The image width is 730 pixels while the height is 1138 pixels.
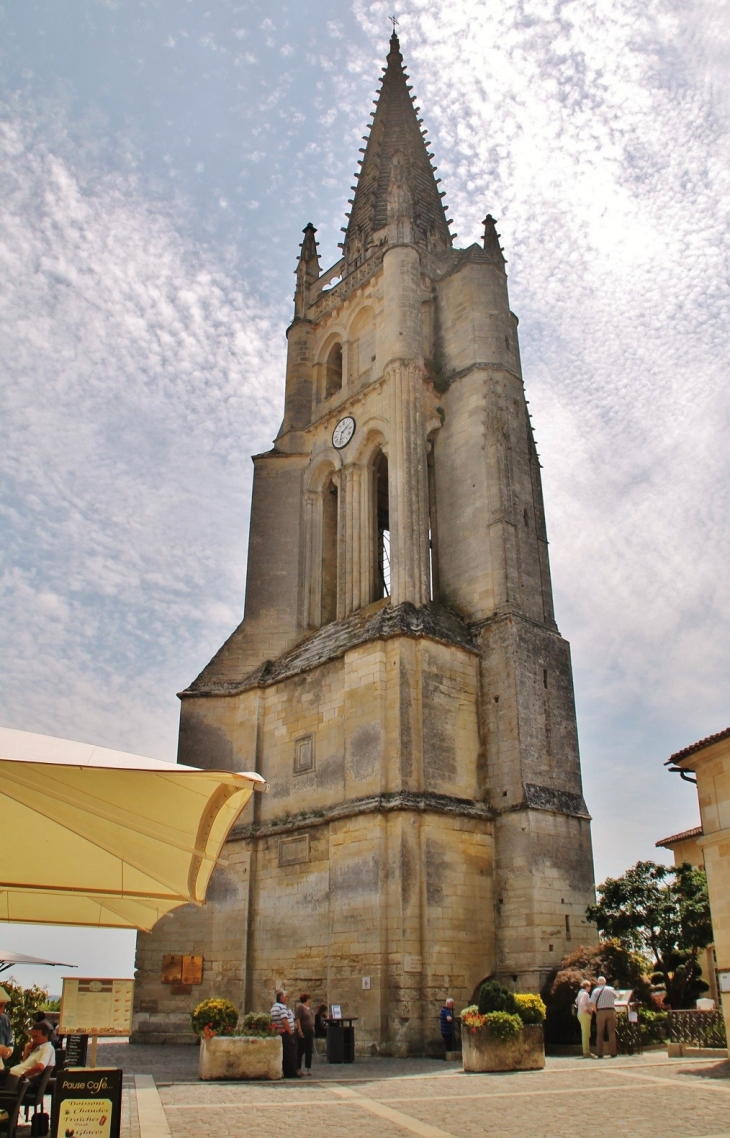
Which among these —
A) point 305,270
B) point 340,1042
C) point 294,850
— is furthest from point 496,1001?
point 305,270

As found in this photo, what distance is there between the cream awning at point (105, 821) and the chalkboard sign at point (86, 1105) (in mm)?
1294

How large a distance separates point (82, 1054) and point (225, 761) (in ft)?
42.4

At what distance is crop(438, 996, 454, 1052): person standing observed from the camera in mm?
14078

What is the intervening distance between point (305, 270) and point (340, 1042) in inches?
900

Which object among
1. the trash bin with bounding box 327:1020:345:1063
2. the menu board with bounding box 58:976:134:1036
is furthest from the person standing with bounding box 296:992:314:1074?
the menu board with bounding box 58:976:134:1036

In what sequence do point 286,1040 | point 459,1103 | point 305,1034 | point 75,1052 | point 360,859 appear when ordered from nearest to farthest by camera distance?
1. point 75,1052
2. point 459,1103
3. point 286,1040
4. point 305,1034
5. point 360,859

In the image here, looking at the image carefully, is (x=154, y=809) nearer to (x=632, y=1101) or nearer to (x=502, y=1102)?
(x=502, y=1102)

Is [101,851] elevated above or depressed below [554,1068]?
above

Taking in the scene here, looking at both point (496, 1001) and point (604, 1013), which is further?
point (604, 1013)

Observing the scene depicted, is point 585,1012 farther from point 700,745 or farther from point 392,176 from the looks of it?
point 392,176

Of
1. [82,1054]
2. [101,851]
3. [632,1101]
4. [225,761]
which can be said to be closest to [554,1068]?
[632,1101]

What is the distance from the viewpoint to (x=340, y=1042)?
13.7m

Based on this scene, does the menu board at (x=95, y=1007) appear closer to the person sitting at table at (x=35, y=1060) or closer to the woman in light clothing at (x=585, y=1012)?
the person sitting at table at (x=35, y=1060)

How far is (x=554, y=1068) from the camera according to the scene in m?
11.6
